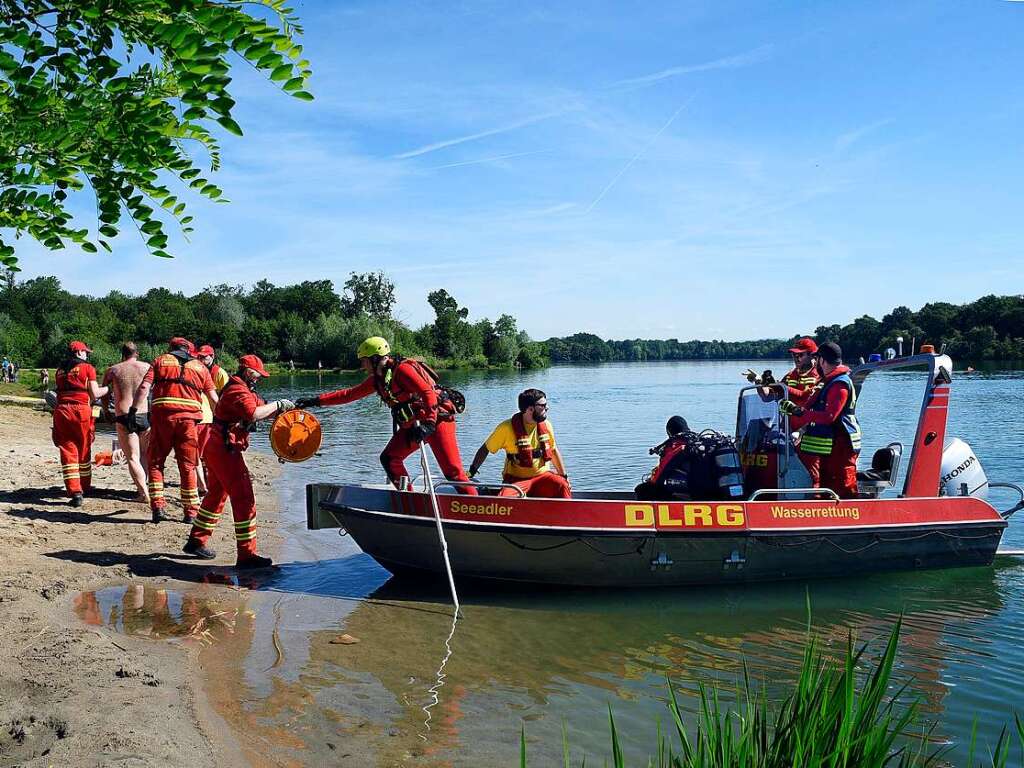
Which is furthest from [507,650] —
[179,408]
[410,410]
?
[179,408]

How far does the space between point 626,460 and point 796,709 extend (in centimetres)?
Answer: 1640

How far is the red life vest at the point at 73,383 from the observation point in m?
9.43

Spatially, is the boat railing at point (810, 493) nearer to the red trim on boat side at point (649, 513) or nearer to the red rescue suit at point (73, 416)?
the red trim on boat side at point (649, 513)

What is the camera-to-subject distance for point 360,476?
15531 mm

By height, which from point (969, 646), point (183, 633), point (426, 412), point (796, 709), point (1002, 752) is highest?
point (426, 412)

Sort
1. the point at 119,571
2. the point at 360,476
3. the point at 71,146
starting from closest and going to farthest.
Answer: the point at 71,146
the point at 119,571
the point at 360,476

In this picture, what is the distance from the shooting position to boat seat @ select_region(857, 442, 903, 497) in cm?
887

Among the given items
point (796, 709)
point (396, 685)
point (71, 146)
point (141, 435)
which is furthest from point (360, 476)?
point (796, 709)

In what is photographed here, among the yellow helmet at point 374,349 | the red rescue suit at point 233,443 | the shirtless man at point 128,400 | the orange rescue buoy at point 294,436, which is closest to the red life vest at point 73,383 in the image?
the shirtless man at point 128,400

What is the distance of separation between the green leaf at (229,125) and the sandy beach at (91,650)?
282 cm

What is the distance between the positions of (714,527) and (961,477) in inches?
126

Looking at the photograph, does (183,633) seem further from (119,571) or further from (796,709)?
(796,709)

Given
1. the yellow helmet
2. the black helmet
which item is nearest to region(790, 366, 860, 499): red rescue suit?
the black helmet

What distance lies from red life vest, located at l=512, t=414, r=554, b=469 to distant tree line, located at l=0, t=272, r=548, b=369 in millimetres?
49720
